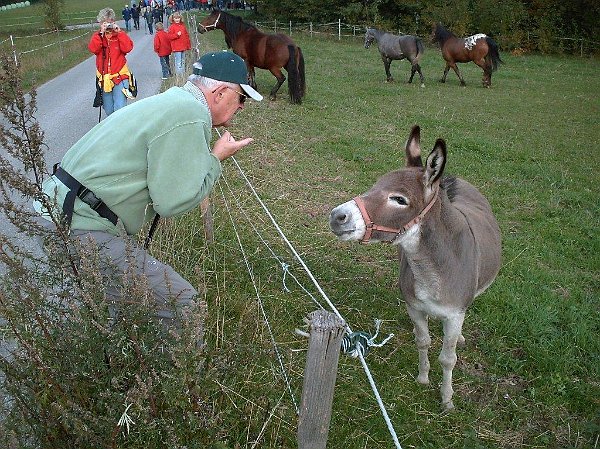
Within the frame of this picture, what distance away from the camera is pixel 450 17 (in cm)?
2681

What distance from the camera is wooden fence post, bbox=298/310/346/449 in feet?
5.95

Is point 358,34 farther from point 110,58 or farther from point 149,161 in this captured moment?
point 149,161

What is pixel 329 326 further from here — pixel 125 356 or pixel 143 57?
pixel 143 57

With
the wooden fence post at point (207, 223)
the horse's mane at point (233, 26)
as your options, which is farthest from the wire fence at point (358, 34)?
the wooden fence post at point (207, 223)

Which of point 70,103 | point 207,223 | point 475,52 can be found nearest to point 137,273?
point 207,223

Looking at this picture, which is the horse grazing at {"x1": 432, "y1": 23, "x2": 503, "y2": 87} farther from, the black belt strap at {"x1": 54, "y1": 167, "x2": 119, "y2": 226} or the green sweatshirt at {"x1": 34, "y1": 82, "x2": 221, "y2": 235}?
the black belt strap at {"x1": 54, "y1": 167, "x2": 119, "y2": 226}

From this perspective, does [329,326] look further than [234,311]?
No

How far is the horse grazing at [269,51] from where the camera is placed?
1254cm

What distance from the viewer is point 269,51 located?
13289mm

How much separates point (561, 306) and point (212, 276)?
3.00 meters

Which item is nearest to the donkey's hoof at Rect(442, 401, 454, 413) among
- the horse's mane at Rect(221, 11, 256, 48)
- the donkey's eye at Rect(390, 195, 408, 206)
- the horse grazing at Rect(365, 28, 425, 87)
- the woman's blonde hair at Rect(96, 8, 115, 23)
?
the donkey's eye at Rect(390, 195, 408, 206)

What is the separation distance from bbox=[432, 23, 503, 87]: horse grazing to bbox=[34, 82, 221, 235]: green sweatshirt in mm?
15600

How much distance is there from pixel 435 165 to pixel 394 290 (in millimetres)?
2061

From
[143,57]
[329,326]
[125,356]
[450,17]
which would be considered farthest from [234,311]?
[450,17]
